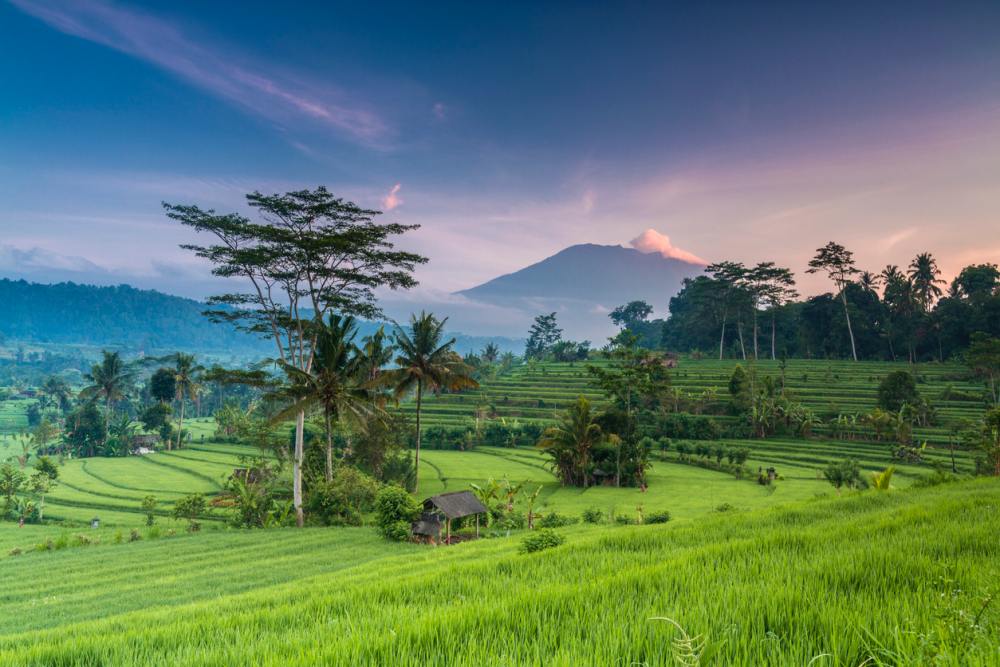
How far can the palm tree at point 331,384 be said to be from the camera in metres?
21.4

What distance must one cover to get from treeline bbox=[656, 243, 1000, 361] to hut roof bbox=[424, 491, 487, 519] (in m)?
59.1

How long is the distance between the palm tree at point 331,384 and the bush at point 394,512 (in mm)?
4408

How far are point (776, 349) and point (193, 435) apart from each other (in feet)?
315

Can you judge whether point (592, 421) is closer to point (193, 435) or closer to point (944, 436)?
point (944, 436)

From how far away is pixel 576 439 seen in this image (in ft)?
111

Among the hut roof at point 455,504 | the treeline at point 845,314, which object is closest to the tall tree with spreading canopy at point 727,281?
the treeline at point 845,314

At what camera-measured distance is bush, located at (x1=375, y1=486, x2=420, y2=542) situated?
1883 centimetres

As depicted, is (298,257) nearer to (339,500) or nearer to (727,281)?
(339,500)

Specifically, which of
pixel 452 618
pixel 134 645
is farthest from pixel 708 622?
pixel 134 645

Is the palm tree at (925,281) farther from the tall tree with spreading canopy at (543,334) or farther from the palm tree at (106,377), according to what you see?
the palm tree at (106,377)

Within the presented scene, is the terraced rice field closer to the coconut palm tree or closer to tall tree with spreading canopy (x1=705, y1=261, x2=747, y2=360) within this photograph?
tall tree with spreading canopy (x1=705, y1=261, x2=747, y2=360)

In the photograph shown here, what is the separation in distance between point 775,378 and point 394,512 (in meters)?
56.9

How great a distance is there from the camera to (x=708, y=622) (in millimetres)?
2141

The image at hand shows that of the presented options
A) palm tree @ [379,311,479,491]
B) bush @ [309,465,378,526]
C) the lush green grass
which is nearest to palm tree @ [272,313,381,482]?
bush @ [309,465,378,526]
